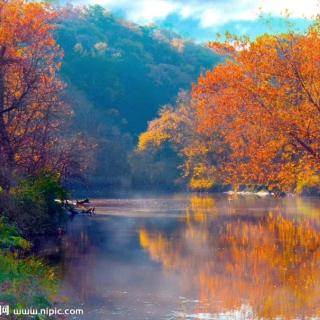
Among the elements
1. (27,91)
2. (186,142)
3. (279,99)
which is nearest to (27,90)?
(27,91)

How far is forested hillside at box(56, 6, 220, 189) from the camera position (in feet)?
294

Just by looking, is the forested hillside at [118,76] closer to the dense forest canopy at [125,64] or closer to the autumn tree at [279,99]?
the dense forest canopy at [125,64]

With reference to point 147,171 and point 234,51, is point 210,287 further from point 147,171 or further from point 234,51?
point 147,171


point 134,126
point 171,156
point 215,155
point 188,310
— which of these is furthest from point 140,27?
point 188,310

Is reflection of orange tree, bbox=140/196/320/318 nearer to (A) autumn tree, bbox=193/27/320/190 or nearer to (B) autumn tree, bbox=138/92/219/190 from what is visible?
(A) autumn tree, bbox=193/27/320/190

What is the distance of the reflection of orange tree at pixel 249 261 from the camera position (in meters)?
17.4

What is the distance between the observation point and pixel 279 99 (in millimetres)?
25797

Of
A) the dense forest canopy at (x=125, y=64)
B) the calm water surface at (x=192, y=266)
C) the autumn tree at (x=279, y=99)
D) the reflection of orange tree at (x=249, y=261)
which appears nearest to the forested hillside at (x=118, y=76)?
the dense forest canopy at (x=125, y=64)

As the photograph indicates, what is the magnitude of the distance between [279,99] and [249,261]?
6.34 meters

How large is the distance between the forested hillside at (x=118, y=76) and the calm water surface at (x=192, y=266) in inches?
1860

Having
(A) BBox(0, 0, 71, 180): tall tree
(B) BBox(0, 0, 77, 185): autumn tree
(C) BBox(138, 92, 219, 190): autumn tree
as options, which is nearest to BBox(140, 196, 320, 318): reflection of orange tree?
(B) BBox(0, 0, 77, 185): autumn tree

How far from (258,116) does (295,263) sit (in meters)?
6.07

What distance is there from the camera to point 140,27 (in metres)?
144

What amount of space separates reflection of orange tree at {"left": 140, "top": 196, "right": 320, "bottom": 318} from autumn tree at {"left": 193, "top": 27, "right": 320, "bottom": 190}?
3.14 meters
